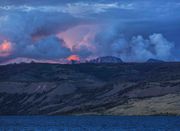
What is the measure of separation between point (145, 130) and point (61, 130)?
3588cm

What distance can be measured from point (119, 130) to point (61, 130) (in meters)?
24.9

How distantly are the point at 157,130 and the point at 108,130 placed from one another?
20883 mm

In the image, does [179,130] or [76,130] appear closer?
[179,130]

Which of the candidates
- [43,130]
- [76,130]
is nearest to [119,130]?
[76,130]

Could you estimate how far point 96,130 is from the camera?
19500 cm

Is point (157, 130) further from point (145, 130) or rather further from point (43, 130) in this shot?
point (43, 130)

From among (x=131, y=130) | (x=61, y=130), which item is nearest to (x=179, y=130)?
(x=131, y=130)

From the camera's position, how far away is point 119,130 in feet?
642

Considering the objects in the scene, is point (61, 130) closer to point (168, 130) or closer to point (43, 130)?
point (43, 130)

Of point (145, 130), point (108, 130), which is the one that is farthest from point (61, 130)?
point (145, 130)

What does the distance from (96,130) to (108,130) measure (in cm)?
523

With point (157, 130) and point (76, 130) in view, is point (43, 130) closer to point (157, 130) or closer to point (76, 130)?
point (76, 130)

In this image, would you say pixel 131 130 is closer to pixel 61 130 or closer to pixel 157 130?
pixel 157 130

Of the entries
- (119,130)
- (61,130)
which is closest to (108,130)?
(119,130)
